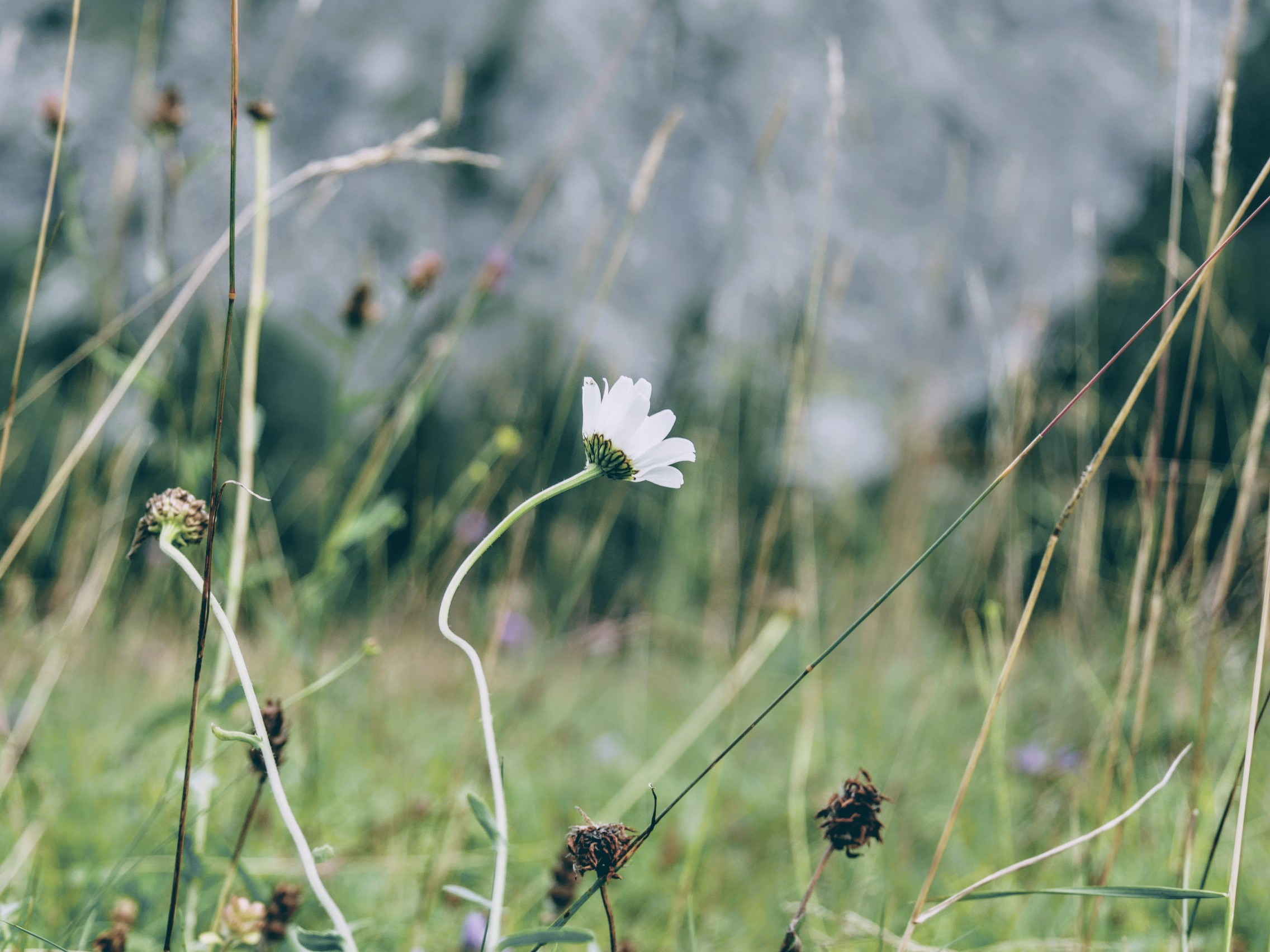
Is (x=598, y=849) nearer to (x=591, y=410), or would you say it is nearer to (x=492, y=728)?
(x=492, y=728)

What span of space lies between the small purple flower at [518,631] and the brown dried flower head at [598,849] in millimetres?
1068

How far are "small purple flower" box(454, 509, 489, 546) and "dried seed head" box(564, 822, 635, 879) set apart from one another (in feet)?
1.54

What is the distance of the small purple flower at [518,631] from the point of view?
144cm

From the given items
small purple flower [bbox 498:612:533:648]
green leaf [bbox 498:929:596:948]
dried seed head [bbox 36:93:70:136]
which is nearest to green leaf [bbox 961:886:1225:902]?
green leaf [bbox 498:929:596:948]

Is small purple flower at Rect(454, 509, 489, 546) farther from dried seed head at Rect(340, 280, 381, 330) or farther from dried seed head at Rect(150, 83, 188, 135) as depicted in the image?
dried seed head at Rect(150, 83, 188, 135)

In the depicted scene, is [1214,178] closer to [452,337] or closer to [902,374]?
[452,337]

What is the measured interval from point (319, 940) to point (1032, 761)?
82cm

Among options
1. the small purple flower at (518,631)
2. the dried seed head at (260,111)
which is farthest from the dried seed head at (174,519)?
the small purple flower at (518,631)

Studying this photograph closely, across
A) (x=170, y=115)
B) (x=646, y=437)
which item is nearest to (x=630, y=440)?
(x=646, y=437)

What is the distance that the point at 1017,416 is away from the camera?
89cm

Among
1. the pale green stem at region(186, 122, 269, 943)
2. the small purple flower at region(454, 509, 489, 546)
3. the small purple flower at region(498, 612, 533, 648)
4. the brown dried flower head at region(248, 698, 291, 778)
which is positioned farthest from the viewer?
the small purple flower at region(498, 612, 533, 648)

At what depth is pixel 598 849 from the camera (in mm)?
302

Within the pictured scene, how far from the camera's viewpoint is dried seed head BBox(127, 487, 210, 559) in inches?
12.6

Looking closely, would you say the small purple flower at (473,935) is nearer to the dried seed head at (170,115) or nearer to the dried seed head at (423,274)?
the dried seed head at (423,274)
